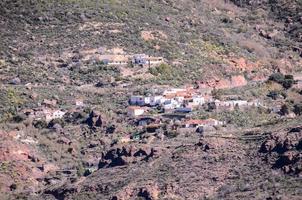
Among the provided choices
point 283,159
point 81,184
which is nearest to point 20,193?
point 81,184

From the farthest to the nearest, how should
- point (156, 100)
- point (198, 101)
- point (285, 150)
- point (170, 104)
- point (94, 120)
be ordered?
point (156, 100) → point (198, 101) → point (170, 104) → point (94, 120) → point (285, 150)

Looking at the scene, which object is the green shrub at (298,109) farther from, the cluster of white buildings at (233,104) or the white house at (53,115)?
the white house at (53,115)

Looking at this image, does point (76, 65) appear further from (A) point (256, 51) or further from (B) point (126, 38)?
(A) point (256, 51)

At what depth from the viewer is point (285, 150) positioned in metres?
72.1

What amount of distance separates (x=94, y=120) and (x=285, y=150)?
67.9 feet

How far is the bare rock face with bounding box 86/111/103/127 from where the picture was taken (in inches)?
3565

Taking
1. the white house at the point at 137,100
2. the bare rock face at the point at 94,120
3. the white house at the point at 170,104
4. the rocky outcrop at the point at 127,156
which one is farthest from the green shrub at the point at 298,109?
the rocky outcrop at the point at 127,156

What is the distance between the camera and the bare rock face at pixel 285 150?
70625 mm

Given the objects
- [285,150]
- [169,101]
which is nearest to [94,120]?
[169,101]

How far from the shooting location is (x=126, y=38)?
351 feet

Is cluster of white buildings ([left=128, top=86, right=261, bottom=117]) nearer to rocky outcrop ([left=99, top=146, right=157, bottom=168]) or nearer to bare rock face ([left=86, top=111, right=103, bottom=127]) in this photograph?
bare rock face ([left=86, top=111, right=103, bottom=127])

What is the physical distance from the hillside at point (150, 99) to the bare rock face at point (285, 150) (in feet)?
0.24

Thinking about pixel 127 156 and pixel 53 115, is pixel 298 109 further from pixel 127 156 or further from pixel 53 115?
pixel 127 156

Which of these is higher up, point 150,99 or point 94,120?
point 94,120
